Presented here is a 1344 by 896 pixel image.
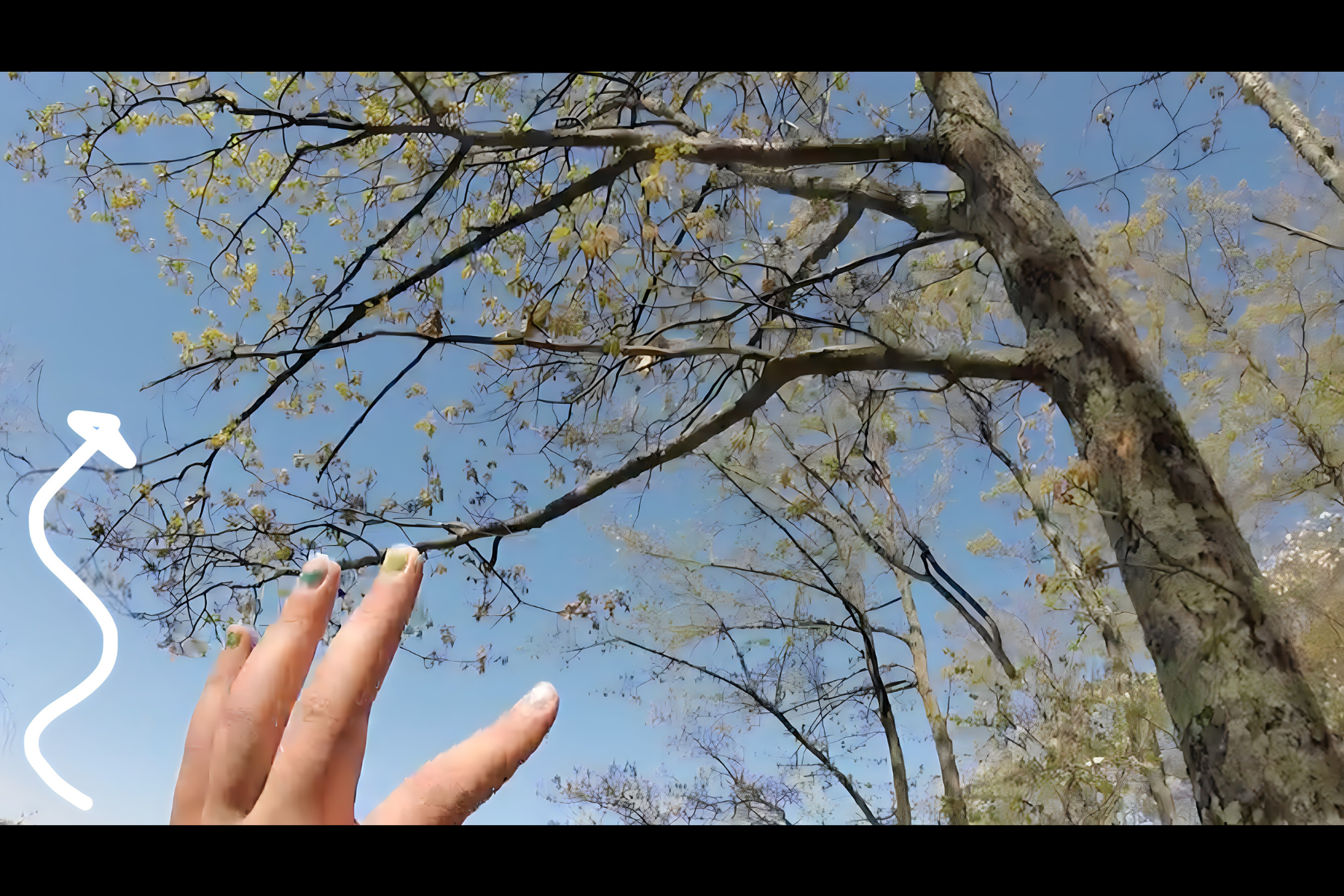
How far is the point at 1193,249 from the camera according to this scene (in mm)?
1831

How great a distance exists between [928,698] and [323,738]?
5.65ft

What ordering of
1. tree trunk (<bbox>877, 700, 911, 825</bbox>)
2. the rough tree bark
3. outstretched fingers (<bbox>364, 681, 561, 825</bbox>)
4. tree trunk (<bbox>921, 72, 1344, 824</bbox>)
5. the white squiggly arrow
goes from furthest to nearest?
tree trunk (<bbox>877, 700, 911, 825</bbox>), the rough tree bark, the white squiggly arrow, tree trunk (<bbox>921, 72, 1344, 824</bbox>), outstretched fingers (<bbox>364, 681, 561, 825</bbox>)

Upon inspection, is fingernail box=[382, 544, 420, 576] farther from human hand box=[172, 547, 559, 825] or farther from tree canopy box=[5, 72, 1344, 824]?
tree canopy box=[5, 72, 1344, 824]

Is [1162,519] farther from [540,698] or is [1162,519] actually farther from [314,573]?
[314,573]

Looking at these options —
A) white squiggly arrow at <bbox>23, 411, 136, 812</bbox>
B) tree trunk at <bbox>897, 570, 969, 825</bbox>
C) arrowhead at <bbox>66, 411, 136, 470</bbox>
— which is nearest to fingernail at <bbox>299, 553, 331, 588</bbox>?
white squiggly arrow at <bbox>23, 411, 136, 812</bbox>

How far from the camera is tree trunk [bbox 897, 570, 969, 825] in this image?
5.74 ft

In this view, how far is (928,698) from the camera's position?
6.32ft

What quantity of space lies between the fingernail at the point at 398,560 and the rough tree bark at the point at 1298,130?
1.94m

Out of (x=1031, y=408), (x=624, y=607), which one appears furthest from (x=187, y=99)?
(x=1031, y=408)

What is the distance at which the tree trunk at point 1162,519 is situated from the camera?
3.59 ft

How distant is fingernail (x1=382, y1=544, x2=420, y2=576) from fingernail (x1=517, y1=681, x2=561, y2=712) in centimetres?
16

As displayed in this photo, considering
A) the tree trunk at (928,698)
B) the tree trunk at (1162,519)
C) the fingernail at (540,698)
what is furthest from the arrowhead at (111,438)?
the tree trunk at (1162,519)

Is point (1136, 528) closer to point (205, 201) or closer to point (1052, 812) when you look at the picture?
point (1052, 812)
